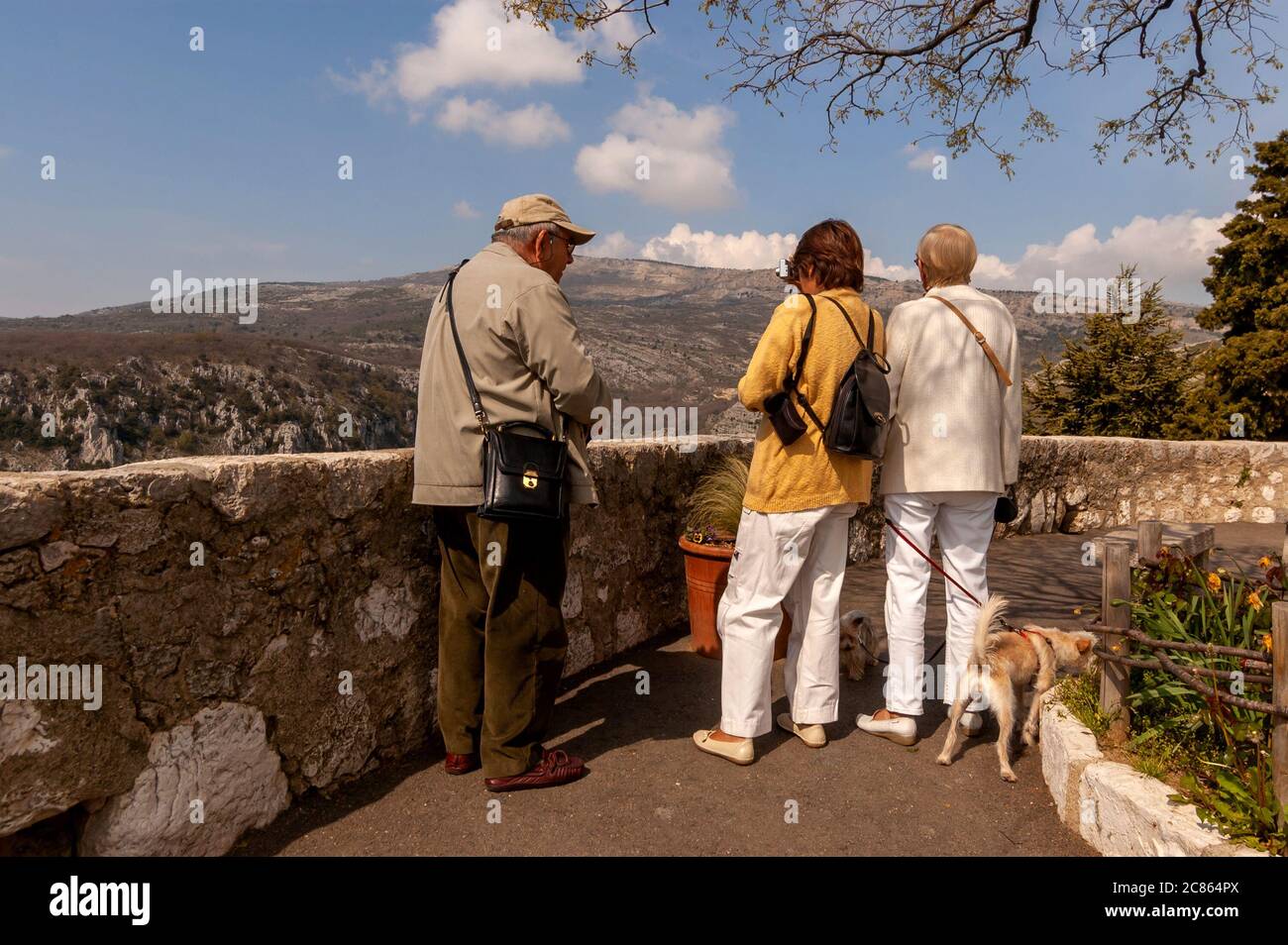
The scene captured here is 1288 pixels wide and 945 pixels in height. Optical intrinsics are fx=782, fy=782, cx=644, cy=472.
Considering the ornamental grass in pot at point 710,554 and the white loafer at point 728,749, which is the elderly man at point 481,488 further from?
the ornamental grass in pot at point 710,554

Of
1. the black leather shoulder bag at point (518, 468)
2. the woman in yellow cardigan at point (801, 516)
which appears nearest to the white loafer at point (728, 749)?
the woman in yellow cardigan at point (801, 516)

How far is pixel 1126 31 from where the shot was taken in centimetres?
777

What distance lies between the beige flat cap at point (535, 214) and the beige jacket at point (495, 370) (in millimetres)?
208

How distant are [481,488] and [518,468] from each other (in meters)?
0.18

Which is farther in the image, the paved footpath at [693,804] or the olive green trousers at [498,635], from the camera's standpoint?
the olive green trousers at [498,635]

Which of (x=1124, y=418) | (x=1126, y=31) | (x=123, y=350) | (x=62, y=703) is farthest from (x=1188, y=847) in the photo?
(x=123, y=350)

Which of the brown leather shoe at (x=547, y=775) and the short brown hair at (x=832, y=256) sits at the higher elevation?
the short brown hair at (x=832, y=256)

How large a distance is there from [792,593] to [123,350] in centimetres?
1492

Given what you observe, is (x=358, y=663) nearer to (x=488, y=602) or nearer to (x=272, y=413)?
(x=488, y=602)

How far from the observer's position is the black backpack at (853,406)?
2.97 meters

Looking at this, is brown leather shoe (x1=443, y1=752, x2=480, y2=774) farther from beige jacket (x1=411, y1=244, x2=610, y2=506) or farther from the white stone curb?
the white stone curb

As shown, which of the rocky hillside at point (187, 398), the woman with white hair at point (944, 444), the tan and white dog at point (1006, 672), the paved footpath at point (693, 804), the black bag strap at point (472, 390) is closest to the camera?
the paved footpath at point (693, 804)

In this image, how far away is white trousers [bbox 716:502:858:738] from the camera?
10.1 ft

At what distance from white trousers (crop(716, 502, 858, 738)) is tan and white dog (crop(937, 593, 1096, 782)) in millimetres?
528
